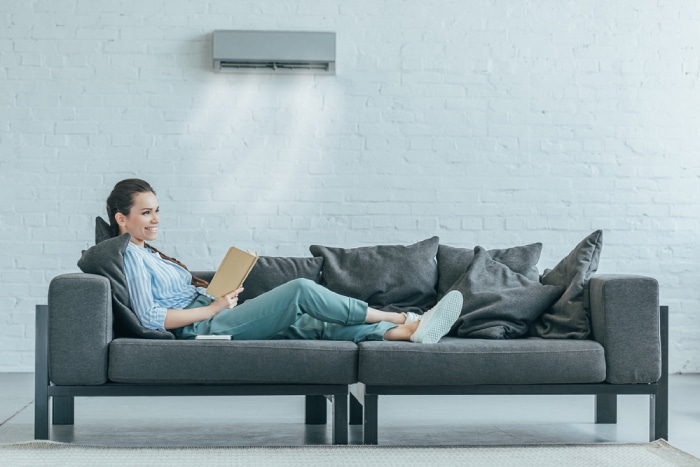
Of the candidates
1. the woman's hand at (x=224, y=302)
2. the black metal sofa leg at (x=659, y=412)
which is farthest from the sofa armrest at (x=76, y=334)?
the black metal sofa leg at (x=659, y=412)

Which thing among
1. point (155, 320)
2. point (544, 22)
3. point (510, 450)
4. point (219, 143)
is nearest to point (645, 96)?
point (544, 22)

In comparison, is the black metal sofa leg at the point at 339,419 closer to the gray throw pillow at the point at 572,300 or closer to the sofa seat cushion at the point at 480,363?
the sofa seat cushion at the point at 480,363

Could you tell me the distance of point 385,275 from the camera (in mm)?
3928

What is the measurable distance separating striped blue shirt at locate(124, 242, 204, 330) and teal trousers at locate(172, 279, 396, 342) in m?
0.14

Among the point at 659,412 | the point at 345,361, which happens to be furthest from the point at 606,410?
the point at 345,361

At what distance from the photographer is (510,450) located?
10.3 ft

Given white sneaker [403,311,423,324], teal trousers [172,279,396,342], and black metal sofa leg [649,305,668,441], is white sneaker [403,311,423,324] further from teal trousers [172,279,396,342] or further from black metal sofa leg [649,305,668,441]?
black metal sofa leg [649,305,668,441]

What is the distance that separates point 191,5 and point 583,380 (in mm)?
3282

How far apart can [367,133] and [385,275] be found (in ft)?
5.30

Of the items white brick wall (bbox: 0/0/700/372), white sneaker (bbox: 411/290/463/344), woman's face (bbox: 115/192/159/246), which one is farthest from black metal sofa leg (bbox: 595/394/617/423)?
woman's face (bbox: 115/192/159/246)

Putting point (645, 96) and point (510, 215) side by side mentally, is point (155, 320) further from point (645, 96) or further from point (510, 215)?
point (645, 96)

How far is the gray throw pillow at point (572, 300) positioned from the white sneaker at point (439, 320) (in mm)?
452

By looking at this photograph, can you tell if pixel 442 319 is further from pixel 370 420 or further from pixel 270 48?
pixel 270 48

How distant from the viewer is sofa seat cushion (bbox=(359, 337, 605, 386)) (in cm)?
315
